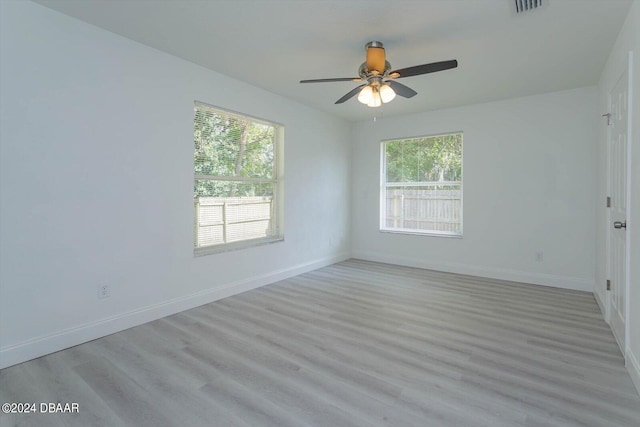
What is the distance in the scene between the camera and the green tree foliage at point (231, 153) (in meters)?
3.61

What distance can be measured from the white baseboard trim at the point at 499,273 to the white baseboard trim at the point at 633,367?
87.9 inches

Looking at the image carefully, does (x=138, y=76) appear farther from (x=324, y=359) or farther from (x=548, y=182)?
(x=548, y=182)

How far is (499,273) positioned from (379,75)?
3.40m

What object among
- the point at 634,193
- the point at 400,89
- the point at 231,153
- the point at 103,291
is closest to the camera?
the point at 634,193

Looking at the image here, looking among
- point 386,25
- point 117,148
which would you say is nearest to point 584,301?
point 386,25

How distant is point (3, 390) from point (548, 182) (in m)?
5.63

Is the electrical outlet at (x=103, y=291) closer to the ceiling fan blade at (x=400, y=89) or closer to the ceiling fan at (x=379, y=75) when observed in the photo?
the ceiling fan at (x=379, y=75)

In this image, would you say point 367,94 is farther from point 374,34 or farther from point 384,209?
point 384,209

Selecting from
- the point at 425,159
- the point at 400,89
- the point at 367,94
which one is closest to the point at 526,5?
the point at 400,89

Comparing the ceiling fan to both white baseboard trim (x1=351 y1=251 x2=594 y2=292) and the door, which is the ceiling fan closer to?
the door

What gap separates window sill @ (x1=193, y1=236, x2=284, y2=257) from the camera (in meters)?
3.61

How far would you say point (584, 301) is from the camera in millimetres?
3680

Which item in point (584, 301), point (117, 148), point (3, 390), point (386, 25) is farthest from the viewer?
point (584, 301)

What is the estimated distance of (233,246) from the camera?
3.99 metres
